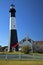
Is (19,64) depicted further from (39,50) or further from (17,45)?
(17,45)

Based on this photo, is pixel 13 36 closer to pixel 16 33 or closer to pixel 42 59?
pixel 16 33

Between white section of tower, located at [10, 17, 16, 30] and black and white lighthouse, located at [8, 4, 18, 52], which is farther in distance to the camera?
white section of tower, located at [10, 17, 16, 30]

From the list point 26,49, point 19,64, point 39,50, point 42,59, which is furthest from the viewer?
point 39,50

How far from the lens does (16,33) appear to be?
61.6 metres

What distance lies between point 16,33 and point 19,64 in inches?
1639

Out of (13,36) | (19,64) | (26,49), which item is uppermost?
(13,36)

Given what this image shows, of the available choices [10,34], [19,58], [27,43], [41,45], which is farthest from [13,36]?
[19,58]

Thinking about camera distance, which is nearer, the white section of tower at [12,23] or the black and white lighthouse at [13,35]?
the black and white lighthouse at [13,35]

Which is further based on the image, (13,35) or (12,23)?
(12,23)

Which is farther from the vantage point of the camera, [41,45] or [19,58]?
[41,45]

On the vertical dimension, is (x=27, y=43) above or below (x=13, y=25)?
below

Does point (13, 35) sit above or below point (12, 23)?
below

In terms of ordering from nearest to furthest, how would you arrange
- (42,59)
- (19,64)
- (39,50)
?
(19,64)
(42,59)
(39,50)

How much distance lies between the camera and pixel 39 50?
56281 mm
